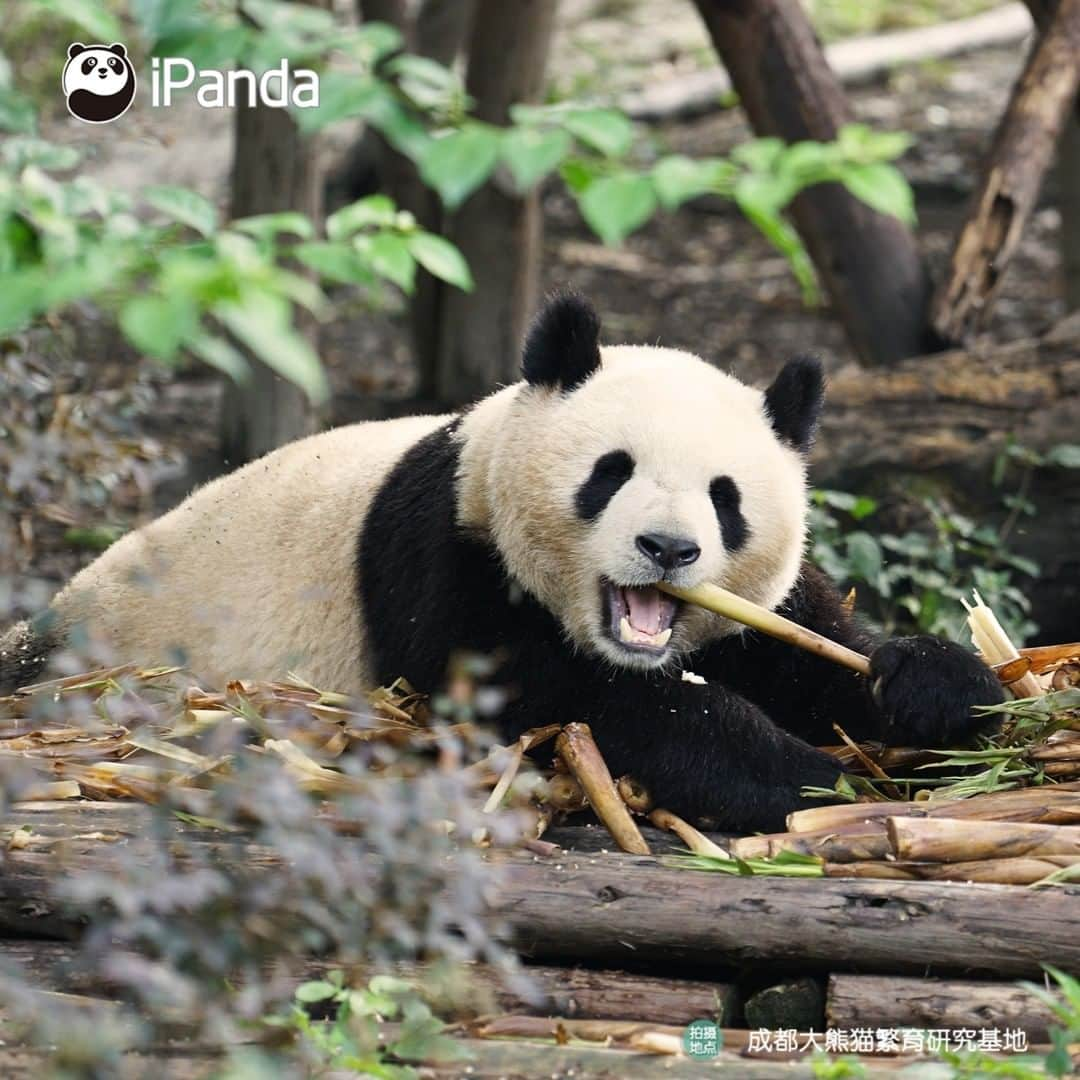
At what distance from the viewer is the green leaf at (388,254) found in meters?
3.19

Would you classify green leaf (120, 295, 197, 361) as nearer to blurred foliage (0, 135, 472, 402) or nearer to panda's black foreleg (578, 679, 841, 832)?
blurred foliage (0, 135, 472, 402)

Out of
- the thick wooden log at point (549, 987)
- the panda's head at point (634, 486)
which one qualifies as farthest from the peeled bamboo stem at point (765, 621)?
the thick wooden log at point (549, 987)

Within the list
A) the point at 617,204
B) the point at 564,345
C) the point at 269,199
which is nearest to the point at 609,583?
the point at 564,345

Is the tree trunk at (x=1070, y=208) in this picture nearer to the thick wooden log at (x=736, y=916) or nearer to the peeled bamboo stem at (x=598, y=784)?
the peeled bamboo stem at (x=598, y=784)

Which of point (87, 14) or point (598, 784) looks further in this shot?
point (598, 784)

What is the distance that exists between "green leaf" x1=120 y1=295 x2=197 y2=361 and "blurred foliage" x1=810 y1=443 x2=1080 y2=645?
5.22m

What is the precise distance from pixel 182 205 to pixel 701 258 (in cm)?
1071

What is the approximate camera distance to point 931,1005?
11.7 ft

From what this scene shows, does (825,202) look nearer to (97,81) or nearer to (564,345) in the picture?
(564,345)

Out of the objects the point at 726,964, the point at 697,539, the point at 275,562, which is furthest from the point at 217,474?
the point at 726,964

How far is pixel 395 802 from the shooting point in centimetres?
318

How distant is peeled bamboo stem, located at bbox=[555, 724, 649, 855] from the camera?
163 inches

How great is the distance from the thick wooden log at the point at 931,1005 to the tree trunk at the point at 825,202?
515cm

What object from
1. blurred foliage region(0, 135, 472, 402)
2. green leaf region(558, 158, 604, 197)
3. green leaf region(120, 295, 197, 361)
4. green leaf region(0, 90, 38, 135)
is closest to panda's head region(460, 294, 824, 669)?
green leaf region(558, 158, 604, 197)
